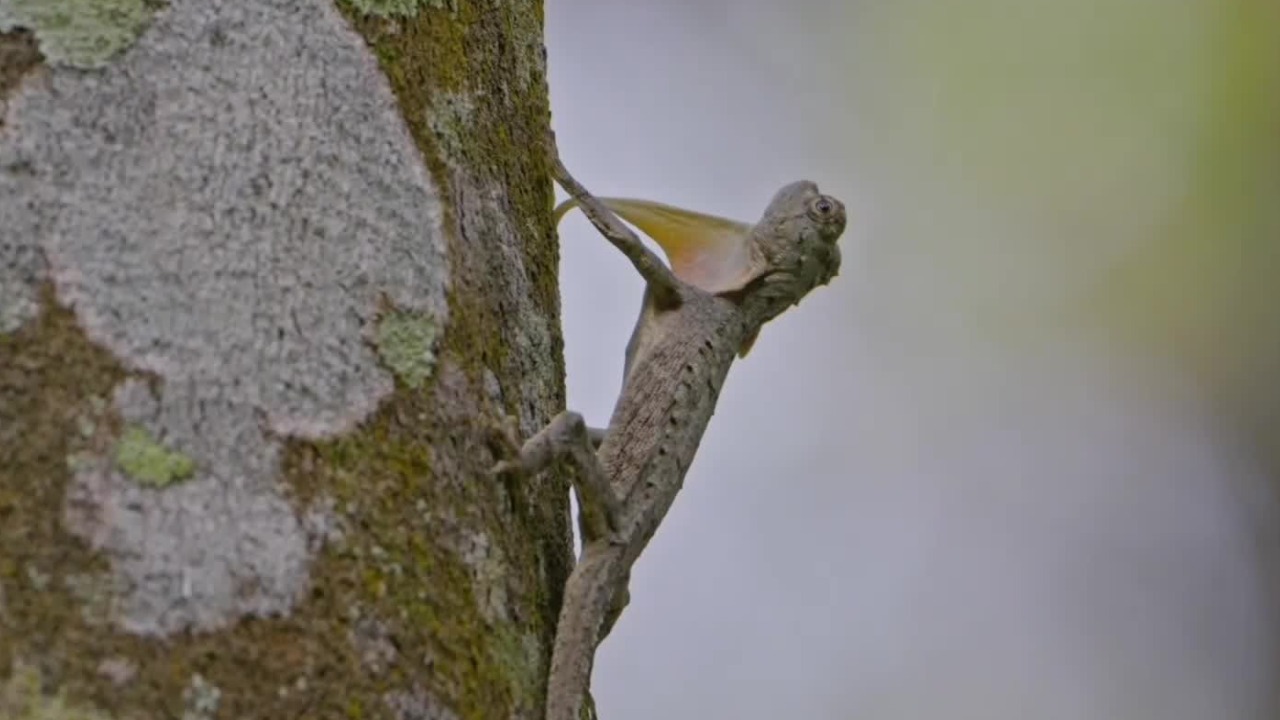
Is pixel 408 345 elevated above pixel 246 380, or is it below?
above

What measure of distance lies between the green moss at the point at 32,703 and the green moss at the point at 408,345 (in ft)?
1.83

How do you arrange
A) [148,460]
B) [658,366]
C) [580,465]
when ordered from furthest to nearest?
1. [658,366]
2. [580,465]
3. [148,460]

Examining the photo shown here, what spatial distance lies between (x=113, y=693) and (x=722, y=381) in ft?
6.84

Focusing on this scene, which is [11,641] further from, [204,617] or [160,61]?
[160,61]

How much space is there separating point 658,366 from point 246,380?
1.67 m

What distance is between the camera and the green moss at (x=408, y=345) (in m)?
1.89

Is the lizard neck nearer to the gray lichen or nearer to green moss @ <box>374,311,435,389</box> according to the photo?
green moss @ <box>374,311,435,389</box>

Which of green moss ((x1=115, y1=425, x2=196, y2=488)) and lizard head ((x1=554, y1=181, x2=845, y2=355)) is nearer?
green moss ((x1=115, y1=425, x2=196, y2=488))

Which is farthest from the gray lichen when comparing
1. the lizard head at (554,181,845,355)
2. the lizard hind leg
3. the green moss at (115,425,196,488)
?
the lizard head at (554,181,845,355)

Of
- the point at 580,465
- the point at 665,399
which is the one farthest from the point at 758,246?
the point at 580,465

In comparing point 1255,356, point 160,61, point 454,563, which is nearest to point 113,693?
point 454,563

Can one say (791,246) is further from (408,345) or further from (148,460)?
(148,460)

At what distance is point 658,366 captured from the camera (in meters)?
3.34

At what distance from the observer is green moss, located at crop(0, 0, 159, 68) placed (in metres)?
1.80
